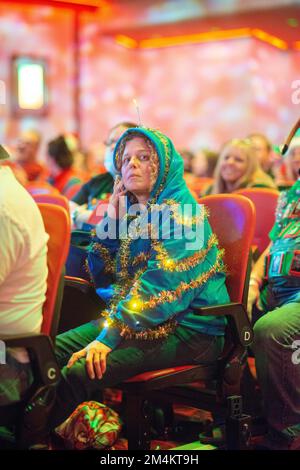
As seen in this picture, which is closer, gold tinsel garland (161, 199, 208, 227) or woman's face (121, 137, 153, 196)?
gold tinsel garland (161, 199, 208, 227)

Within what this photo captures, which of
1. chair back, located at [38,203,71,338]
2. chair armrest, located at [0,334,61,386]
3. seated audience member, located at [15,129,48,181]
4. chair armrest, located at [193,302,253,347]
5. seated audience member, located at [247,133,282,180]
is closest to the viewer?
chair armrest, located at [0,334,61,386]

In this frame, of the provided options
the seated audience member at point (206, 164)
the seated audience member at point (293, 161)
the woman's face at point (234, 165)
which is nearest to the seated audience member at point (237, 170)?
the woman's face at point (234, 165)

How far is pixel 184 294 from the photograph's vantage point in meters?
2.17

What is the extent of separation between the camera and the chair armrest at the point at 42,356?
5.93ft

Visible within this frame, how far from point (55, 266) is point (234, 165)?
224cm

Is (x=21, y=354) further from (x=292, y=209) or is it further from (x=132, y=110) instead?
(x=132, y=110)

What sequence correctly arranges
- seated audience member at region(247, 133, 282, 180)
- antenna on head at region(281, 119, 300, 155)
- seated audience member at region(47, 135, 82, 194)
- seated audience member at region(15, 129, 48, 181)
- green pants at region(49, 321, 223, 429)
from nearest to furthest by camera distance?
green pants at region(49, 321, 223, 429) < antenna on head at region(281, 119, 300, 155) < seated audience member at region(47, 135, 82, 194) < seated audience member at region(247, 133, 282, 180) < seated audience member at region(15, 129, 48, 181)

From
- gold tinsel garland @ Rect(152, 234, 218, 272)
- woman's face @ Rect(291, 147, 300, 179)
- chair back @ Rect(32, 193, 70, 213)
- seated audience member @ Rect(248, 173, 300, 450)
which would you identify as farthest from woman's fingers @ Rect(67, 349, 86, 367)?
woman's face @ Rect(291, 147, 300, 179)

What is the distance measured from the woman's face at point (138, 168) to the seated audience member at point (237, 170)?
173 cm

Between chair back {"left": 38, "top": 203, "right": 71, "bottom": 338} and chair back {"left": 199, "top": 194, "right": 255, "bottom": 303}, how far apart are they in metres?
0.63

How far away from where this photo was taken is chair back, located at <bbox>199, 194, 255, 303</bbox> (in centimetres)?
236

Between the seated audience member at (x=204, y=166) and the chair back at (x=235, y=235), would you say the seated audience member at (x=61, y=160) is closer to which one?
the seated audience member at (x=204, y=166)

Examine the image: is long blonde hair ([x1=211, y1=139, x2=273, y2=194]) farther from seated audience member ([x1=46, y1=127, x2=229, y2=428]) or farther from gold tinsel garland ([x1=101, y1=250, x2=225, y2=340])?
gold tinsel garland ([x1=101, y1=250, x2=225, y2=340])

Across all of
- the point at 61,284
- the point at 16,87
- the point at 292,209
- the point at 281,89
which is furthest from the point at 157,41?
the point at 61,284
